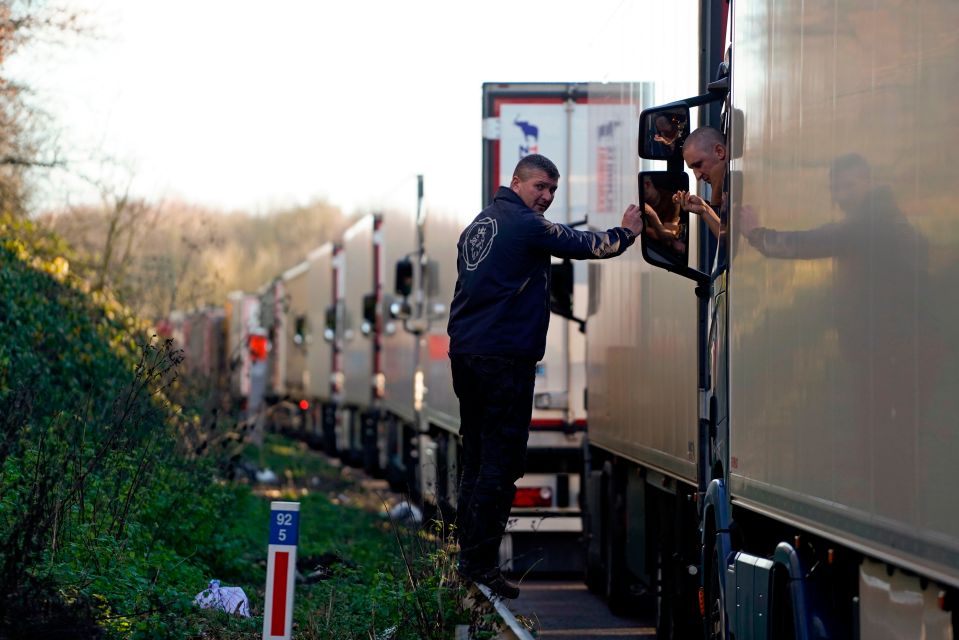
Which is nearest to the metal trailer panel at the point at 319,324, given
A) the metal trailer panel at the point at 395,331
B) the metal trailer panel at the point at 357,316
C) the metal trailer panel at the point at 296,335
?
the metal trailer panel at the point at 296,335

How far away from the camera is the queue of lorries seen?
4.01 metres

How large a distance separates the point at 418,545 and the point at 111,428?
85.8 inches

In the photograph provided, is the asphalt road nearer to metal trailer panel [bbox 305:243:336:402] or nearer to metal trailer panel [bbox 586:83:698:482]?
A: metal trailer panel [bbox 586:83:698:482]

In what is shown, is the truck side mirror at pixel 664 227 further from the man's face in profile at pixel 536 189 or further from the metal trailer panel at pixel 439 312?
the metal trailer panel at pixel 439 312

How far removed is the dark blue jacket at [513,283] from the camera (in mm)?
8039

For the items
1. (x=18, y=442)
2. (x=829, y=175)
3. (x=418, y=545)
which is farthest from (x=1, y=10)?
(x=829, y=175)

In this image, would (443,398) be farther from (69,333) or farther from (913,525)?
(913,525)

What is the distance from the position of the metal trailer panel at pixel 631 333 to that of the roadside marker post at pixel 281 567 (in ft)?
7.88

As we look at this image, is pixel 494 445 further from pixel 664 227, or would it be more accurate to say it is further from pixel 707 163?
pixel 707 163

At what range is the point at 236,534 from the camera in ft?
45.4

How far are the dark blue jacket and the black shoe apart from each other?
1049 mm

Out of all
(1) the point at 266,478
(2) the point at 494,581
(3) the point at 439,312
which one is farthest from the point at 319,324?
(2) the point at 494,581

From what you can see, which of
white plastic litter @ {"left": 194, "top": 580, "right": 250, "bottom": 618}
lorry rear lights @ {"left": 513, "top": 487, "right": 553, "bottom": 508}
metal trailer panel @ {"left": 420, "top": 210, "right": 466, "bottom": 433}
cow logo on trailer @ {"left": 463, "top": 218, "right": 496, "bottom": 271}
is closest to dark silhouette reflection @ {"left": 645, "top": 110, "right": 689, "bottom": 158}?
cow logo on trailer @ {"left": 463, "top": 218, "right": 496, "bottom": 271}

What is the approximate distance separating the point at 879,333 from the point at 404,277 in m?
15.4
